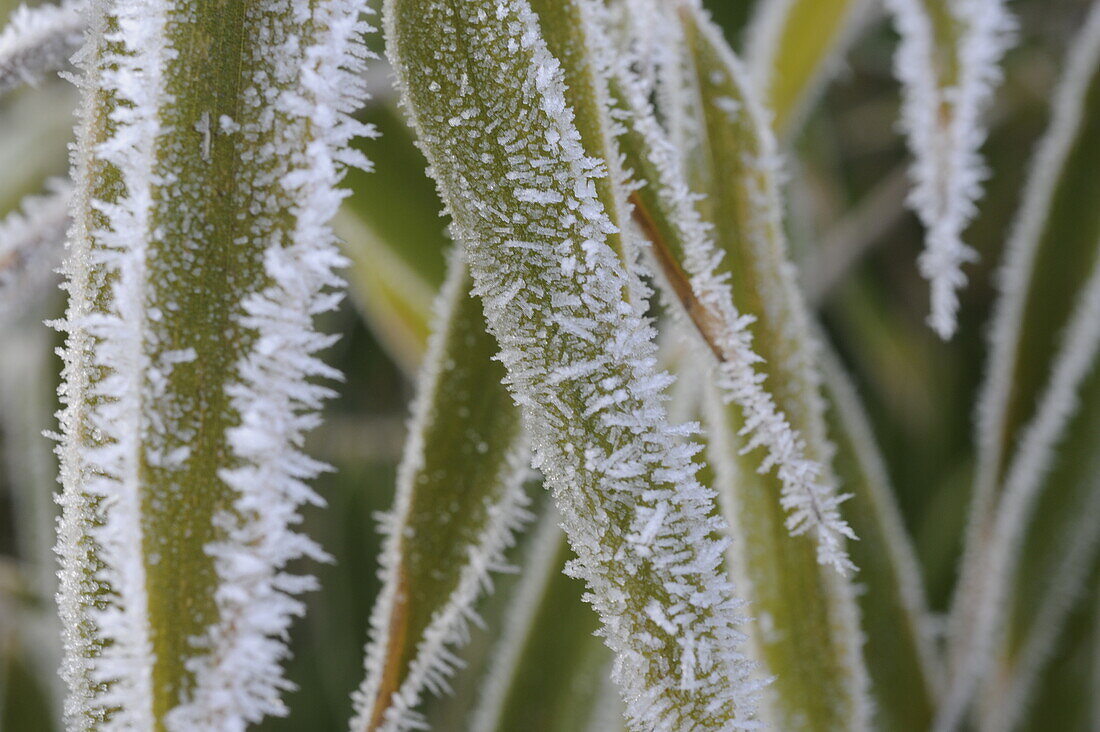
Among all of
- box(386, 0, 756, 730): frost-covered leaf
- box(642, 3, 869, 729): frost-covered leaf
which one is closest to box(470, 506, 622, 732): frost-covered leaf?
box(642, 3, 869, 729): frost-covered leaf

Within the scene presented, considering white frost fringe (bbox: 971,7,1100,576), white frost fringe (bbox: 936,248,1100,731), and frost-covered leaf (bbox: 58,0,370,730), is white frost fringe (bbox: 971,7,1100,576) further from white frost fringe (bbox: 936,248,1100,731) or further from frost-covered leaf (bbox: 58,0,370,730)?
frost-covered leaf (bbox: 58,0,370,730)

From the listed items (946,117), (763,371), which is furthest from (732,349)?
(946,117)

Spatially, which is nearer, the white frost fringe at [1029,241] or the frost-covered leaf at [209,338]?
the frost-covered leaf at [209,338]

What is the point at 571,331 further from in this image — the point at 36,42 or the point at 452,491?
the point at 36,42

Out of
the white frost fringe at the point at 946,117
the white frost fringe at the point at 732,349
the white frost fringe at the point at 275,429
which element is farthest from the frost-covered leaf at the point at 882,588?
the white frost fringe at the point at 275,429

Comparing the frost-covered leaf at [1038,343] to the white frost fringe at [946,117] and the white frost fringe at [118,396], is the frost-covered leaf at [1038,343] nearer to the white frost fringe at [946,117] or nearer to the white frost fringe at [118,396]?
the white frost fringe at [946,117]

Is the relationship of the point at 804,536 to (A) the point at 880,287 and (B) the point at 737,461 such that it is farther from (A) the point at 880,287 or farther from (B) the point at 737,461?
(A) the point at 880,287
